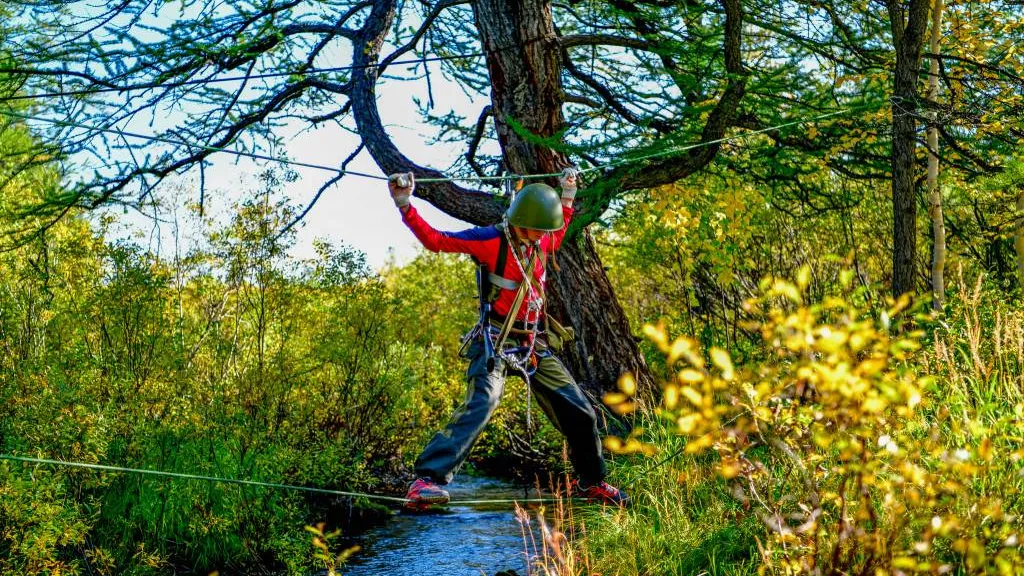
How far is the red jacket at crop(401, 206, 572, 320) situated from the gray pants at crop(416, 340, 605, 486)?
1.05 ft

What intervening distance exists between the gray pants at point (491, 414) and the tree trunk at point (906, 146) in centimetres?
282

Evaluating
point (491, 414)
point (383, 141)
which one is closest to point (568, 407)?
point (491, 414)

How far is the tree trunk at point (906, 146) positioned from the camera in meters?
6.52

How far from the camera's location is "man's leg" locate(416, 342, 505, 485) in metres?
4.63

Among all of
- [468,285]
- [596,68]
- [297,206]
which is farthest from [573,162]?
[468,285]

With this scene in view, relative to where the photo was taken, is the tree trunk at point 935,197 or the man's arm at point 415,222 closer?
the man's arm at point 415,222

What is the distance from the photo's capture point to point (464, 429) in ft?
15.4

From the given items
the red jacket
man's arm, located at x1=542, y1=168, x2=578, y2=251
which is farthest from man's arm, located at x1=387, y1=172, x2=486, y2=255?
man's arm, located at x1=542, y1=168, x2=578, y2=251

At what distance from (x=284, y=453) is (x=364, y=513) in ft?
7.50

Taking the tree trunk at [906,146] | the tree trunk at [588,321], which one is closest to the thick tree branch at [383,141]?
the tree trunk at [588,321]

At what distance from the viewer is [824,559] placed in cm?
358

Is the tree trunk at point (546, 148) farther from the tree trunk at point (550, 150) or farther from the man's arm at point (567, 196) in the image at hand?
the man's arm at point (567, 196)

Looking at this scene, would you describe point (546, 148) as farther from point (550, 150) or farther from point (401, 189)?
point (401, 189)

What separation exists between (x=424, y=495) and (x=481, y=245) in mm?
1360
